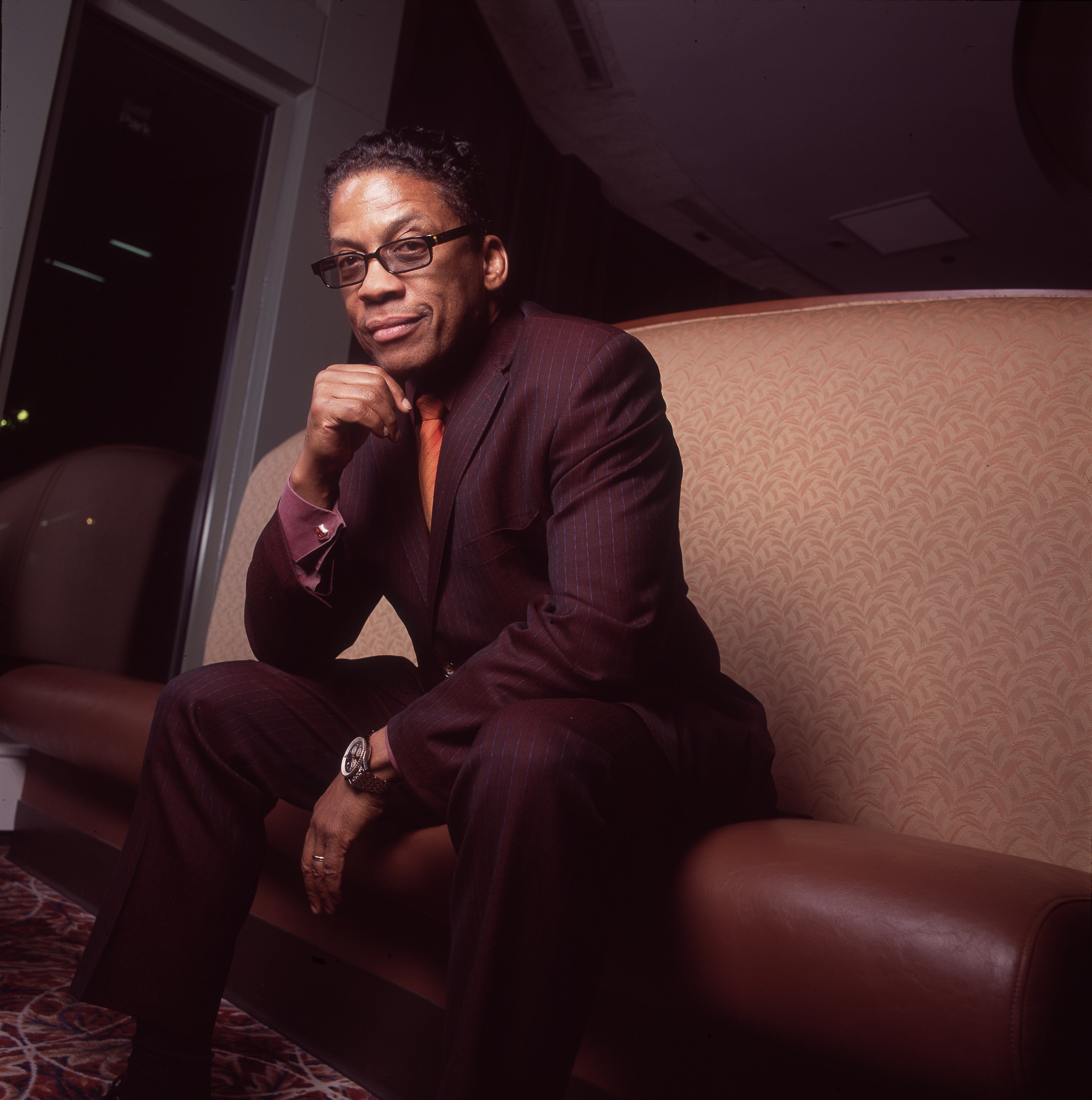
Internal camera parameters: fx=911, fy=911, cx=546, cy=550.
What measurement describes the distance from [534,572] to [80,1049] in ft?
3.01

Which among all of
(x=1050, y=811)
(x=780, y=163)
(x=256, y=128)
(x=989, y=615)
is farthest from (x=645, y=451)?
(x=780, y=163)

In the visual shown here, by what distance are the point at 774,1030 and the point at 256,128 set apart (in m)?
3.60

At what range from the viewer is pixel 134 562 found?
2600 millimetres

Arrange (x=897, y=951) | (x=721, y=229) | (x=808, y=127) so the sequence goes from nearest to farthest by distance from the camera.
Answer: (x=897, y=951) → (x=808, y=127) → (x=721, y=229)

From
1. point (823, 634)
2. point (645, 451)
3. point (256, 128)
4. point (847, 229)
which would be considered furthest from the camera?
point (847, 229)

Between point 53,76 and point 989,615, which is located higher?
point 53,76

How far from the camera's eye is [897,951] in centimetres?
76

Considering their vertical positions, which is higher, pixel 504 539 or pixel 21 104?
pixel 21 104

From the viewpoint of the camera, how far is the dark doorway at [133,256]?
9.27 feet

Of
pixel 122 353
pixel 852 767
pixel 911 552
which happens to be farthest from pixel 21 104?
pixel 852 767

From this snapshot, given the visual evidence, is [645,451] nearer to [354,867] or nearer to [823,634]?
[823,634]

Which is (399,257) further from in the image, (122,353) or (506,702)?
(122,353)

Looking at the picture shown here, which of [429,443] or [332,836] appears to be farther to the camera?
[429,443]

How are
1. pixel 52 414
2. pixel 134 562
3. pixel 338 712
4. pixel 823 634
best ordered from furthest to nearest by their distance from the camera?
pixel 52 414
pixel 134 562
pixel 823 634
pixel 338 712
